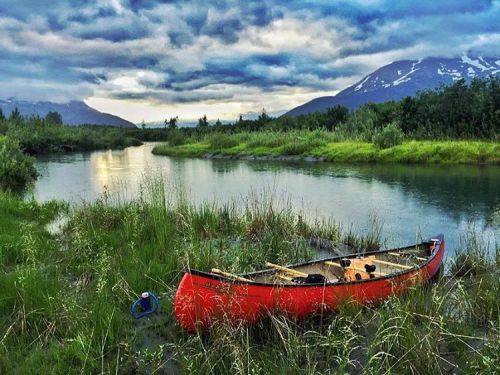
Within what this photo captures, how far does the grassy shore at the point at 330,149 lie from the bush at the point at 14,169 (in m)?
22.8

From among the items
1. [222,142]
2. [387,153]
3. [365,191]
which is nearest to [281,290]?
[365,191]

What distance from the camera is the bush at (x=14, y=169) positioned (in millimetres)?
22578

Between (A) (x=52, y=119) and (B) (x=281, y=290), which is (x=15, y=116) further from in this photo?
(B) (x=281, y=290)

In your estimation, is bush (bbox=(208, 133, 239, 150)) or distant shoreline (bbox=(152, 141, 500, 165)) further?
bush (bbox=(208, 133, 239, 150))

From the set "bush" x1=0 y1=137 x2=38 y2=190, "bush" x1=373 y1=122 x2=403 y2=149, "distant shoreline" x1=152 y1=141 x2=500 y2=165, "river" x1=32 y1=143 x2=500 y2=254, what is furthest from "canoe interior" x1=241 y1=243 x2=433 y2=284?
"bush" x1=373 y1=122 x2=403 y2=149

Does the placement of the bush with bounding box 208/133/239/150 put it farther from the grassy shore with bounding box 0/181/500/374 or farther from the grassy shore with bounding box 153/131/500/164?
the grassy shore with bounding box 0/181/500/374

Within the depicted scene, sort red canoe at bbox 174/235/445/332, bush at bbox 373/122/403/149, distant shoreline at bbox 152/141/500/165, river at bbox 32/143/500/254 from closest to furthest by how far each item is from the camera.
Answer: red canoe at bbox 174/235/445/332, river at bbox 32/143/500/254, distant shoreline at bbox 152/141/500/165, bush at bbox 373/122/403/149

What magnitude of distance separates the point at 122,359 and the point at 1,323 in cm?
191

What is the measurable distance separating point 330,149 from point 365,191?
1910 cm

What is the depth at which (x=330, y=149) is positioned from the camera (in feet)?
133

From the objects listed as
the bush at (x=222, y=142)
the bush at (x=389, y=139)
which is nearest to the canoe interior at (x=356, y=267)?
the bush at (x=389, y=139)

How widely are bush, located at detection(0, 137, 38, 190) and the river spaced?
78 centimetres

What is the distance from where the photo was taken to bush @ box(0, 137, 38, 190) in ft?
74.1

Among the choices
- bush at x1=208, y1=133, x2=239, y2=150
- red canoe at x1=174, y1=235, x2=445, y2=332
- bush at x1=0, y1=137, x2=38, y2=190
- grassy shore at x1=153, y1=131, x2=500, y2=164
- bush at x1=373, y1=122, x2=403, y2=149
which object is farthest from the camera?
bush at x1=208, y1=133, x2=239, y2=150
